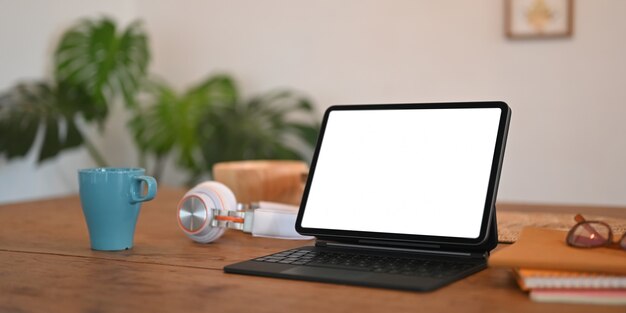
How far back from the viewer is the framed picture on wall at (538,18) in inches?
120

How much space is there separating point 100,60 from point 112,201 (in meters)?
2.47

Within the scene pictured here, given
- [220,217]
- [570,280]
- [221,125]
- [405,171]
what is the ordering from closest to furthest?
[570,280] < [405,171] < [220,217] < [221,125]

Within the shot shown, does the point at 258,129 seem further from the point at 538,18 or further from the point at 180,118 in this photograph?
the point at 538,18

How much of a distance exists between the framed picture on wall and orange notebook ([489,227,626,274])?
2395 mm

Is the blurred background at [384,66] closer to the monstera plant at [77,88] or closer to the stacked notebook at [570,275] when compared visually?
the monstera plant at [77,88]

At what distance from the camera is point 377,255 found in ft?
3.15

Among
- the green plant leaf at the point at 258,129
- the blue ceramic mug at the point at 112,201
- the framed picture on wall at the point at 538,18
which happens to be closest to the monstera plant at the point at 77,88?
the green plant leaf at the point at 258,129

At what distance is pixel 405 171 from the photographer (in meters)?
1.02

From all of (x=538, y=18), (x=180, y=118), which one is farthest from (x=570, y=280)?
(x=180, y=118)

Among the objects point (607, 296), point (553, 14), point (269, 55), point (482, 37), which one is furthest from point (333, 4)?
point (607, 296)

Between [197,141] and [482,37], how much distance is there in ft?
4.50

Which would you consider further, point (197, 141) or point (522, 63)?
point (197, 141)

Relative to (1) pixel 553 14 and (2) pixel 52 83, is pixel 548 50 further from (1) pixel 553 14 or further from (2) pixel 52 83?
(2) pixel 52 83

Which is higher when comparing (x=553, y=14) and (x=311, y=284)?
(x=553, y=14)
